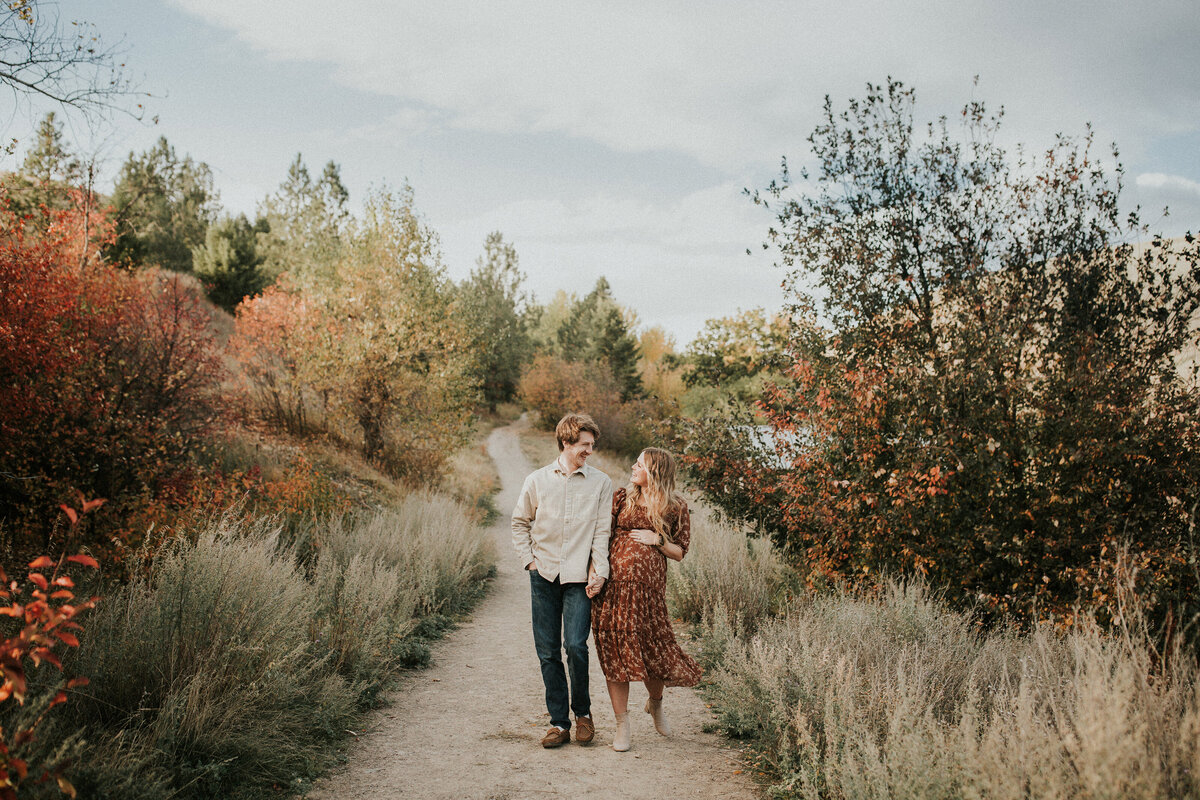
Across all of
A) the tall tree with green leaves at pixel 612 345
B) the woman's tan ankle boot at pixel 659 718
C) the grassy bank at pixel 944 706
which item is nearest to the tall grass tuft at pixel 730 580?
the grassy bank at pixel 944 706

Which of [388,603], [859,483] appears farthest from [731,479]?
[388,603]

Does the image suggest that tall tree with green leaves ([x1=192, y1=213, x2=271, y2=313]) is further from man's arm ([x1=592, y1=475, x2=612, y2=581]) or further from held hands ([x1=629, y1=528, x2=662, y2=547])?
held hands ([x1=629, y1=528, x2=662, y2=547])

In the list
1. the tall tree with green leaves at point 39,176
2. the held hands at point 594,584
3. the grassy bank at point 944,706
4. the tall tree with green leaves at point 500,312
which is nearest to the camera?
the grassy bank at point 944,706

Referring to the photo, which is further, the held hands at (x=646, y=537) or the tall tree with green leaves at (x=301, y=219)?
the tall tree with green leaves at (x=301, y=219)

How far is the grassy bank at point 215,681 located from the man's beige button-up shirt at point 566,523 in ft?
5.18

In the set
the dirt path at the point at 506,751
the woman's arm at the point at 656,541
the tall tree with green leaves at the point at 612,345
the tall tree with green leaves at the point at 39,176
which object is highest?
the tall tree with green leaves at the point at 612,345

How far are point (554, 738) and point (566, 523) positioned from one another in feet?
4.62

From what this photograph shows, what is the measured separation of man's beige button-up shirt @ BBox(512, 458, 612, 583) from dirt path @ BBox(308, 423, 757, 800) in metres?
1.14

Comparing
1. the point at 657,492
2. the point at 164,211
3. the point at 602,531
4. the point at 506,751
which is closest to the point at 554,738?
the point at 506,751

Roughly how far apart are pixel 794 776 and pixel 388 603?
4.39 meters

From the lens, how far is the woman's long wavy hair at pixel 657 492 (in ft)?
15.2

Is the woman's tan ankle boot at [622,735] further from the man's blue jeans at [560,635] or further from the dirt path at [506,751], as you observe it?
the man's blue jeans at [560,635]

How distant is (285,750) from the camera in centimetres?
405

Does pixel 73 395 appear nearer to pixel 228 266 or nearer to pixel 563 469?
pixel 563 469
